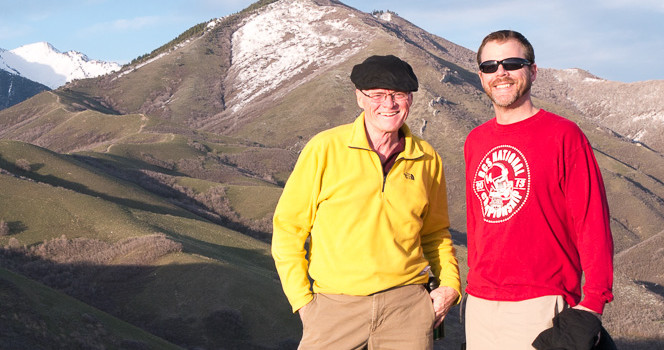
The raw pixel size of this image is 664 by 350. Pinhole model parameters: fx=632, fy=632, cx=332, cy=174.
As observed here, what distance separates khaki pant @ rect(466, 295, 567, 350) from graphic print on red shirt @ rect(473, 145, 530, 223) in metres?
0.73

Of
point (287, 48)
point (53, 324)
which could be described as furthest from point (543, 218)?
point (287, 48)

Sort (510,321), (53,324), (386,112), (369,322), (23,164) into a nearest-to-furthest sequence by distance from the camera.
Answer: (510,321) < (369,322) < (386,112) < (53,324) < (23,164)

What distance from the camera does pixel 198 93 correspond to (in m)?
162

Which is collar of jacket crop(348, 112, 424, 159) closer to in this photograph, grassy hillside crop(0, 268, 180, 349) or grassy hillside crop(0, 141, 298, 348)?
grassy hillside crop(0, 268, 180, 349)

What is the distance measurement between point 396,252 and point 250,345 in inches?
898

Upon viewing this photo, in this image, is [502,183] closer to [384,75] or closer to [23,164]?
[384,75]

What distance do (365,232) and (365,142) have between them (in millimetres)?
809

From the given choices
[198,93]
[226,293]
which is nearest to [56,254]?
[226,293]

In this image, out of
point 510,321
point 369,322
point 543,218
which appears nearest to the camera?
point 543,218

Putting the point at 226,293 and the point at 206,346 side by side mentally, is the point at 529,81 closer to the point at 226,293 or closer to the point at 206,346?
the point at 206,346

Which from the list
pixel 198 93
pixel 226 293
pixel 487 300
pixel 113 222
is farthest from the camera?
pixel 198 93

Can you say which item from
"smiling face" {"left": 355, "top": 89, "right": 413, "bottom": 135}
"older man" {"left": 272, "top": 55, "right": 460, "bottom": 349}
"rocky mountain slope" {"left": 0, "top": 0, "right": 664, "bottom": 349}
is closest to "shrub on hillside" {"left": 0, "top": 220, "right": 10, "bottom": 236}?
"rocky mountain slope" {"left": 0, "top": 0, "right": 664, "bottom": 349}

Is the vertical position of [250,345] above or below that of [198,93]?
below

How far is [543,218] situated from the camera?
5.19 meters
